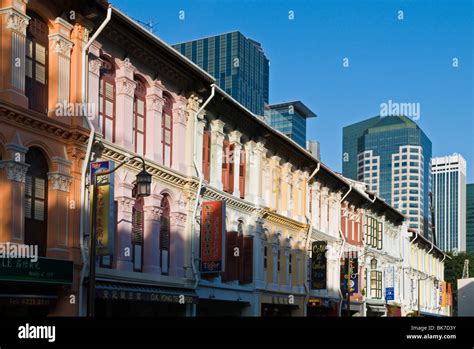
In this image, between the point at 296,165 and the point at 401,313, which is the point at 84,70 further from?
the point at 401,313

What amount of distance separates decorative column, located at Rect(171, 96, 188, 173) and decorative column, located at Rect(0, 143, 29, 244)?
914 centimetres

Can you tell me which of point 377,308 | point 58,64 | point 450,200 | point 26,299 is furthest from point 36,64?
point 450,200

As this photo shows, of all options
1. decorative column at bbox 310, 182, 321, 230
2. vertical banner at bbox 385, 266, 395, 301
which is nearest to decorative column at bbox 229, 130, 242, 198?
decorative column at bbox 310, 182, 321, 230

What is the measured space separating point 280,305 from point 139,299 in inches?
661

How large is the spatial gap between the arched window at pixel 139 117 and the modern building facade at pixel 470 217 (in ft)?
265

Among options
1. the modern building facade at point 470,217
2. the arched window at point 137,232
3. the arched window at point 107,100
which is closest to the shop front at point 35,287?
the arched window at point 137,232

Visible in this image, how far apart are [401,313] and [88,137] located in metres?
47.6

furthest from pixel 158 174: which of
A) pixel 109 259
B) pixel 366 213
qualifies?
pixel 366 213

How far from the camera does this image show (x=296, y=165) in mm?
40250

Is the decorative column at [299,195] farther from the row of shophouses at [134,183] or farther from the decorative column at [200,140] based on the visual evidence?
the decorative column at [200,140]

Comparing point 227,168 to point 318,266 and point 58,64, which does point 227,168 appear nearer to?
point 318,266

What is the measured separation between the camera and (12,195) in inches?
701

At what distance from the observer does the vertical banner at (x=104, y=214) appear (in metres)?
19.8

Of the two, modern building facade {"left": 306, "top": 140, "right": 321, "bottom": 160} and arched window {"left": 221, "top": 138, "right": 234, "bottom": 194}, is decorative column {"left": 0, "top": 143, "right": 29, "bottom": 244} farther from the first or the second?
modern building facade {"left": 306, "top": 140, "right": 321, "bottom": 160}
